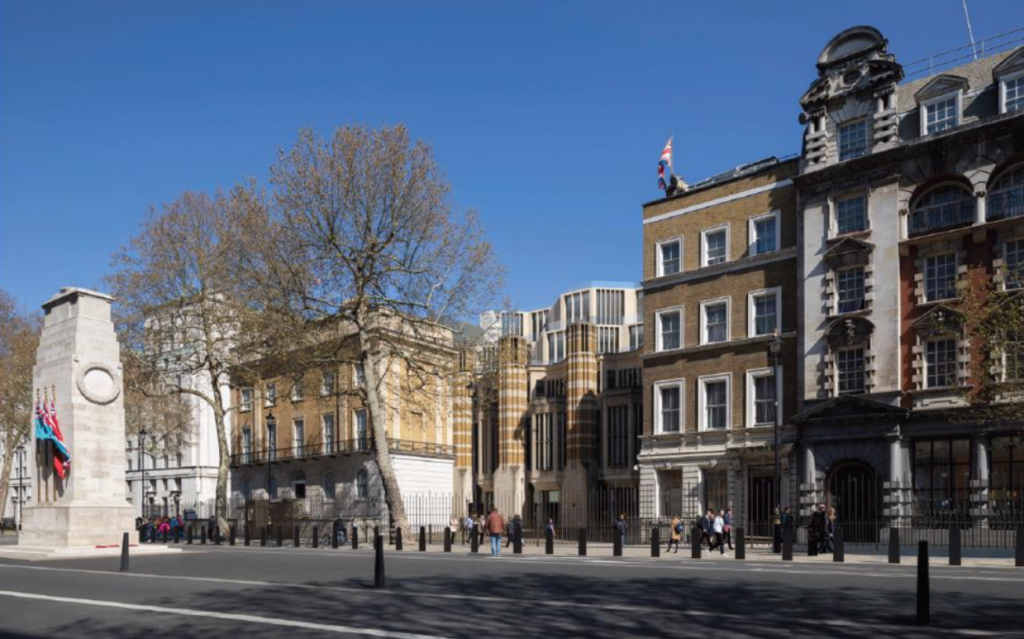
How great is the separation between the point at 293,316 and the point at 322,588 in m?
22.4

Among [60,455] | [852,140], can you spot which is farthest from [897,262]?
[60,455]

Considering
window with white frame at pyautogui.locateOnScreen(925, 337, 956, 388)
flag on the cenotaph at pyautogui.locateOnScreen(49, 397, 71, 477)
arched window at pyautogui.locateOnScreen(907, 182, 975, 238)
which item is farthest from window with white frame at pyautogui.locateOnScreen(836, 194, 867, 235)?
flag on the cenotaph at pyautogui.locateOnScreen(49, 397, 71, 477)

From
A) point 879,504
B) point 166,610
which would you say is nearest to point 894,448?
point 879,504

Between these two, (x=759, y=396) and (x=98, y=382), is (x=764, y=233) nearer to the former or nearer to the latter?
(x=759, y=396)

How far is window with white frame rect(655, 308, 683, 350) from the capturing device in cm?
4409

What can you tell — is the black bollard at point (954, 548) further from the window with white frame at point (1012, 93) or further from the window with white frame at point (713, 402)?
the window with white frame at point (713, 402)

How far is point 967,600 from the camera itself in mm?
14312

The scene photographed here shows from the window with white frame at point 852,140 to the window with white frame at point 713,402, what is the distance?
31.2ft

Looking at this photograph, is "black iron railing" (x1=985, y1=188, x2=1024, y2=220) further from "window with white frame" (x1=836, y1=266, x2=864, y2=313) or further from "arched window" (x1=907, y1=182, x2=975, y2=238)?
"window with white frame" (x1=836, y1=266, x2=864, y2=313)

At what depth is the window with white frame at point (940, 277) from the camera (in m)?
35.5

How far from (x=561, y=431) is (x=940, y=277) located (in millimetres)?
33293

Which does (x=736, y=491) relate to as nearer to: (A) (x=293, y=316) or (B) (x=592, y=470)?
(A) (x=293, y=316)

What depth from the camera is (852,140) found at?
127 ft

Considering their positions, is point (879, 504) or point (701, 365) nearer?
point (879, 504)
